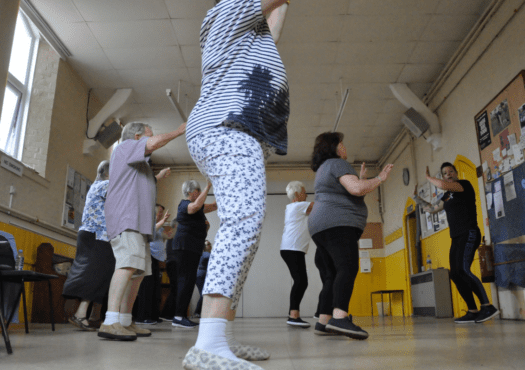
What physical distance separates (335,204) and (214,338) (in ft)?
5.15

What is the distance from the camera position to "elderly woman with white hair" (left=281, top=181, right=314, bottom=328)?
3.78 metres

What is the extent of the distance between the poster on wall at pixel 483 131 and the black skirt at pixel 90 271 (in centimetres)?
425

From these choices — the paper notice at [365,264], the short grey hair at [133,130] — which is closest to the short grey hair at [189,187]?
the short grey hair at [133,130]

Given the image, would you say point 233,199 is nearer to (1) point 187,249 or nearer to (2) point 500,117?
(1) point 187,249

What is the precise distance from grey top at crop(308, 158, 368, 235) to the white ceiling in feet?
8.99

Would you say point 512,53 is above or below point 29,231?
above

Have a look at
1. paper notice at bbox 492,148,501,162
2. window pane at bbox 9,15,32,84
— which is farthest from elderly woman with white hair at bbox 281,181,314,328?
window pane at bbox 9,15,32,84

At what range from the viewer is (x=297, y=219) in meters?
4.05

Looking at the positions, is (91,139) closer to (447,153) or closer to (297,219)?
(297,219)

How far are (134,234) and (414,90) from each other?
5496 mm

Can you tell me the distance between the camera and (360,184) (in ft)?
7.86

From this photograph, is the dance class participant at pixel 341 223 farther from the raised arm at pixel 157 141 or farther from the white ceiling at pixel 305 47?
the white ceiling at pixel 305 47

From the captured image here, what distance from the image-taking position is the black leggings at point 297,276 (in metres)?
3.79

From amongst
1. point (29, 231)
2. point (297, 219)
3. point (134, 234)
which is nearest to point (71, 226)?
point (29, 231)
